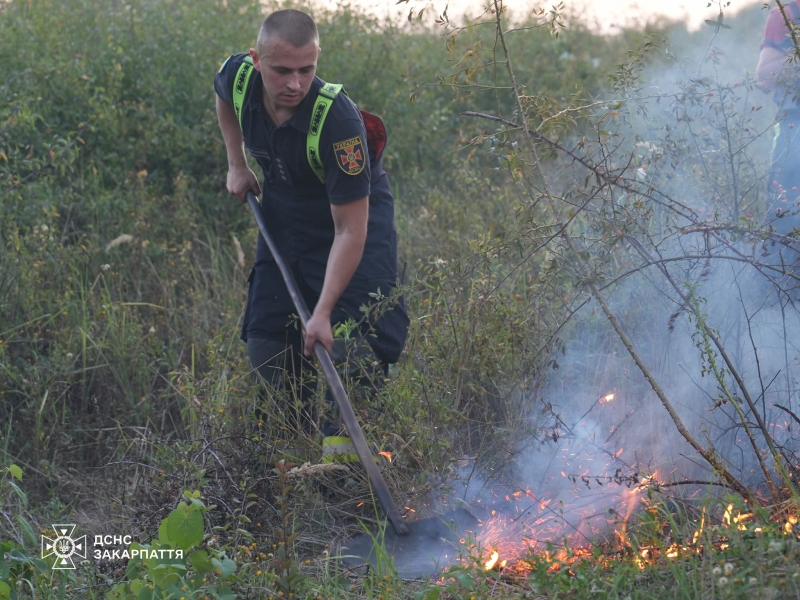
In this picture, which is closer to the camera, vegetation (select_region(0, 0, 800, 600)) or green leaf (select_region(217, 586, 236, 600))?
green leaf (select_region(217, 586, 236, 600))

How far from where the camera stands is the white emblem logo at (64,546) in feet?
9.49

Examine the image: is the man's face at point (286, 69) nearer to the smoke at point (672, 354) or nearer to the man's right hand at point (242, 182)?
the man's right hand at point (242, 182)

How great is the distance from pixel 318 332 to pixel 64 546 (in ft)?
4.01

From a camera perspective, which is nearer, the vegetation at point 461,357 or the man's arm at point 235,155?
the vegetation at point 461,357

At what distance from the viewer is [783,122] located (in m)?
3.60

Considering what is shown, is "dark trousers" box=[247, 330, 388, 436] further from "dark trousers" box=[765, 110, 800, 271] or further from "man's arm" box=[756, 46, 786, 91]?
"man's arm" box=[756, 46, 786, 91]

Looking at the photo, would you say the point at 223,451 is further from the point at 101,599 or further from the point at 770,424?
the point at 770,424

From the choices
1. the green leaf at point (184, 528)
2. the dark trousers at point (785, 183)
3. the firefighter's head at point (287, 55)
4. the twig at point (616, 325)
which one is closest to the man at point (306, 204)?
the firefighter's head at point (287, 55)

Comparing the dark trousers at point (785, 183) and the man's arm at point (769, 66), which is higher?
the man's arm at point (769, 66)

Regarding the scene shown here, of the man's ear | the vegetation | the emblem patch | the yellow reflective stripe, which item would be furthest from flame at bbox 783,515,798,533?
the yellow reflective stripe

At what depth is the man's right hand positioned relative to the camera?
407 centimetres

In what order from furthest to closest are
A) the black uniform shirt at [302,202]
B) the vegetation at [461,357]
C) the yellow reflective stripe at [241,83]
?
1. the yellow reflective stripe at [241,83]
2. the black uniform shirt at [302,202]
3. the vegetation at [461,357]

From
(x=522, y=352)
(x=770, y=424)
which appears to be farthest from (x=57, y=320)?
(x=770, y=424)

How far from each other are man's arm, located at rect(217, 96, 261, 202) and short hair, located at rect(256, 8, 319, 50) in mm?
743
